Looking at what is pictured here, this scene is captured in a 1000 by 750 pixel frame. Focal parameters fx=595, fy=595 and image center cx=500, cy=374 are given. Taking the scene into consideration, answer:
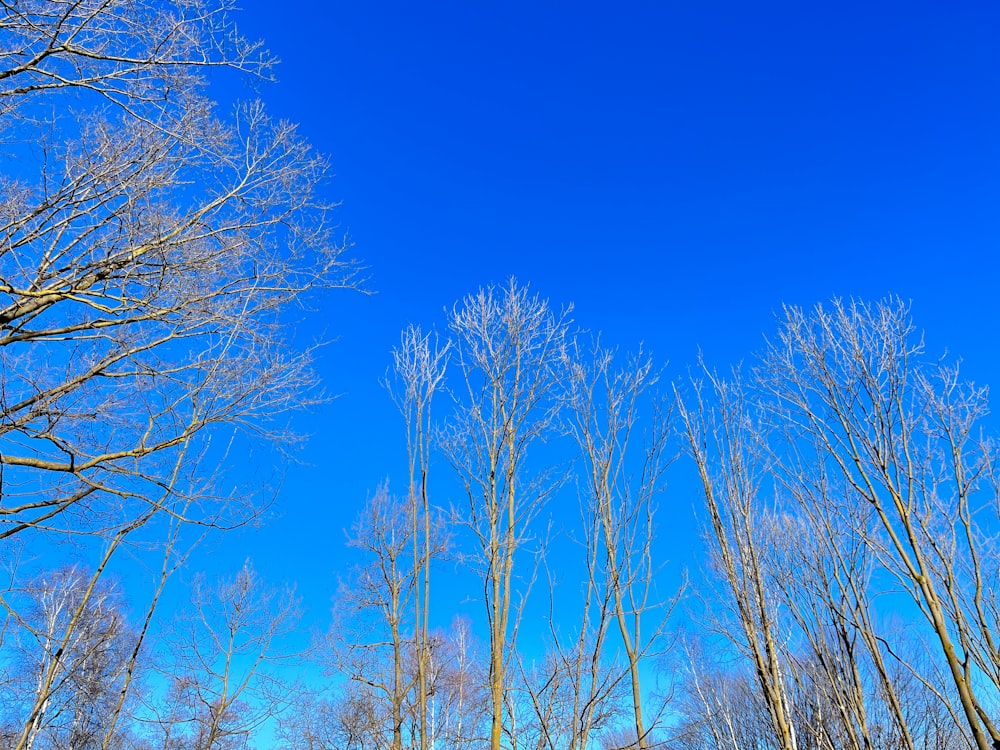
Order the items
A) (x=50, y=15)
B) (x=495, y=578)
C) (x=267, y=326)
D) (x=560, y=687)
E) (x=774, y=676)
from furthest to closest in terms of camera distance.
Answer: (x=774, y=676) < (x=267, y=326) < (x=495, y=578) < (x=560, y=687) < (x=50, y=15)

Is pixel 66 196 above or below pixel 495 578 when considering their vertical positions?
above

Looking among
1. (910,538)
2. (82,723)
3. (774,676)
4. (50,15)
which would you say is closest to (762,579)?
(774,676)

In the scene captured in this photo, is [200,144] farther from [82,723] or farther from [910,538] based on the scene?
[82,723]

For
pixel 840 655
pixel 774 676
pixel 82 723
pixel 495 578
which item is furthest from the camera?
pixel 82 723

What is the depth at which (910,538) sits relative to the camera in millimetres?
4449

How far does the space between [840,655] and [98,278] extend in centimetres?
828

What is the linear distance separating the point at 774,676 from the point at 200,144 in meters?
7.48

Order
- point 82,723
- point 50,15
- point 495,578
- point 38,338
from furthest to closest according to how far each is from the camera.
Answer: point 82,723, point 495,578, point 38,338, point 50,15

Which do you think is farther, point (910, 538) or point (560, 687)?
point (910, 538)

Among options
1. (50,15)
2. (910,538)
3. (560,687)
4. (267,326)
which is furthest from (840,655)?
(50,15)

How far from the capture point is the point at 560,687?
161 inches

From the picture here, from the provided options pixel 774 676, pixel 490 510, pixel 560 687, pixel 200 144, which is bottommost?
pixel 560 687

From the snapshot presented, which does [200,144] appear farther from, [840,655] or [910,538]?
[840,655]

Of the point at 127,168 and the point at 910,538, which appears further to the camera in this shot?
the point at 910,538
